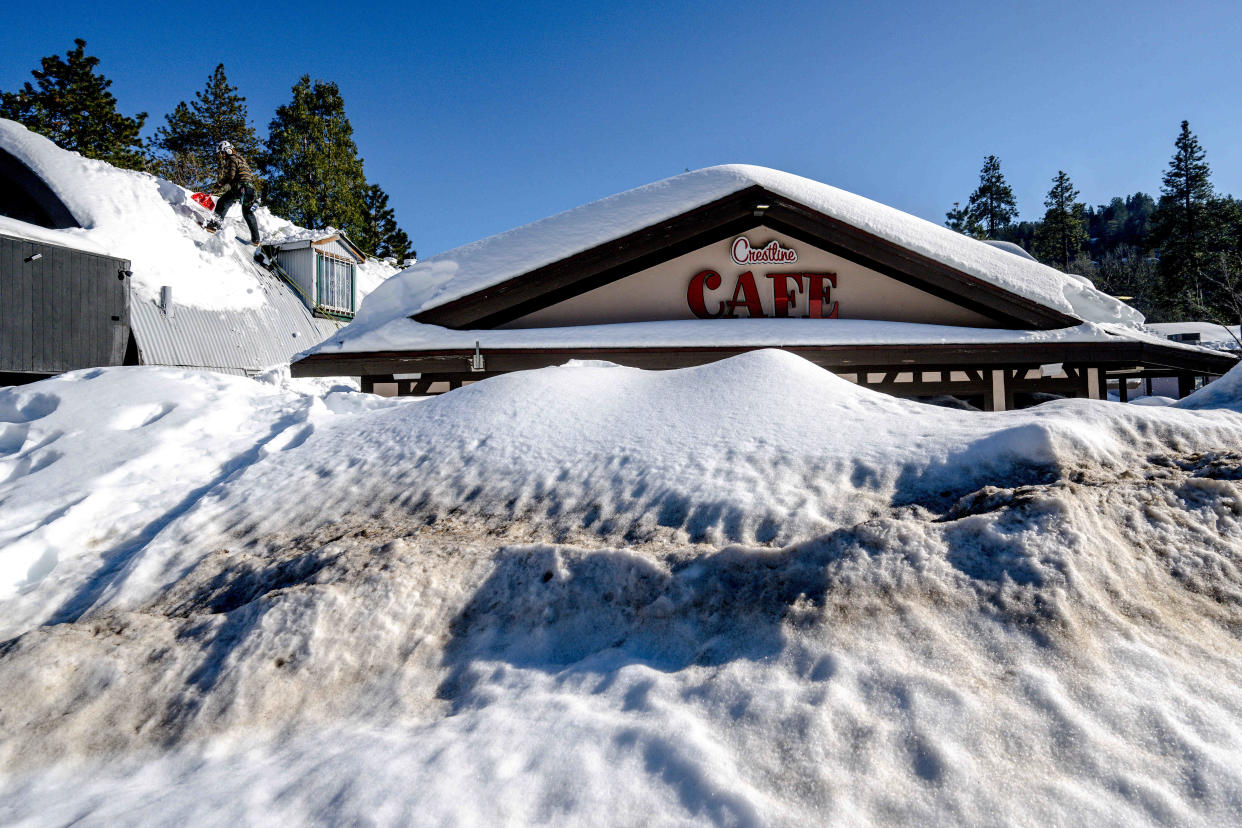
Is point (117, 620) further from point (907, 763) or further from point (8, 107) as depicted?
point (8, 107)

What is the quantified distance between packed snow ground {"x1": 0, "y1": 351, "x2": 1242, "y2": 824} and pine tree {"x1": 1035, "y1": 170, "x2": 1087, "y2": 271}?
196 ft

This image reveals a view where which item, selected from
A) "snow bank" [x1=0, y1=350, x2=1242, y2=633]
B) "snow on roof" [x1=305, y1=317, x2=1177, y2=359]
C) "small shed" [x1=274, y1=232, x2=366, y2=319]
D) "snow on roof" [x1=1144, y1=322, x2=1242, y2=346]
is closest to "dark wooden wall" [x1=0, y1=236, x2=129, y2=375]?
"small shed" [x1=274, y1=232, x2=366, y2=319]

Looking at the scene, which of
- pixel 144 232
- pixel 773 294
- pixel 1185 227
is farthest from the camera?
pixel 1185 227

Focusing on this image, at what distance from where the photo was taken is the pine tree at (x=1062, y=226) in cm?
5028

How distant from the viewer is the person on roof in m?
15.8

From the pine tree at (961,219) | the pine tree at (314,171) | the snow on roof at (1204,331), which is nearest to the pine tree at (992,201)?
the pine tree at (961,219)

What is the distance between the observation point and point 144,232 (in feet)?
55.4

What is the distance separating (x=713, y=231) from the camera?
8594 mm

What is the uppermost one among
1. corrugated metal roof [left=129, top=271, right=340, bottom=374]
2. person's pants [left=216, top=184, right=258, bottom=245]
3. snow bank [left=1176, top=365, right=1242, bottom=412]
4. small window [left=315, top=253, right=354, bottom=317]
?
person's pants [left=216, top=184, right=258, bottom=245]

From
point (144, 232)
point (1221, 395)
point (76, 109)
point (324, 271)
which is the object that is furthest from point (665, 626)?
point (76, 109)

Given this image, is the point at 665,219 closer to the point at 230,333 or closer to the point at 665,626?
the point at 665,626

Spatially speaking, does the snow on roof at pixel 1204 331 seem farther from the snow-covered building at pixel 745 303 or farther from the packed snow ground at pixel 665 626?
the packed snow ground at pixel 665 626

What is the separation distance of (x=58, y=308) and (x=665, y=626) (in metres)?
16.4

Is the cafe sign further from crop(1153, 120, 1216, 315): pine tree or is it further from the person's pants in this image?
crop(1153, 120, 1216, 315): pine tree
